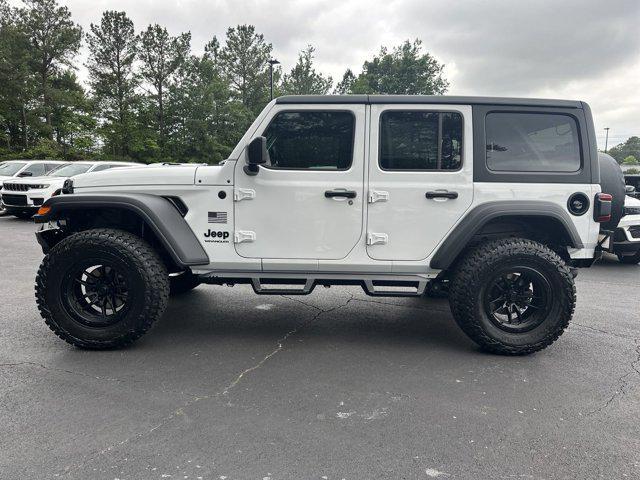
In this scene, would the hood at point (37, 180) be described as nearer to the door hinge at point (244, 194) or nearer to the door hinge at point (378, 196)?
the door hinge at point (244, 194)

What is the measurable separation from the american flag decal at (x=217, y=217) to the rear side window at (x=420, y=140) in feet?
4.49

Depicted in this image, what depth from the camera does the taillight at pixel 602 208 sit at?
359cm

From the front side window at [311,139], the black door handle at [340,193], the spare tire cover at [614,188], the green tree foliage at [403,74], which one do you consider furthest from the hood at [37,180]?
the green tree foliage at [403,74]

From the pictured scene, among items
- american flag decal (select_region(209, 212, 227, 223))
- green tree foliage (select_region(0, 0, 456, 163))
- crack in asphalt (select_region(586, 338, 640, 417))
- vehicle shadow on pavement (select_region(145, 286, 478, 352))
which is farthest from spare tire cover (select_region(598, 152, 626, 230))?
green tree foliage (select_region(0, 0, 456, 163))

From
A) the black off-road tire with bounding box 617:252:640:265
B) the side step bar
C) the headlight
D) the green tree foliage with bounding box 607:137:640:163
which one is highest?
the green tree foliage with bounding box 607:137:640:163

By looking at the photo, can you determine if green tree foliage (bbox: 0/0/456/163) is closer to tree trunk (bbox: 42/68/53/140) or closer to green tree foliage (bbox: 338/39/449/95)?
tree trunk (bbox: 42/68/53/140)

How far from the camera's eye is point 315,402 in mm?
2867

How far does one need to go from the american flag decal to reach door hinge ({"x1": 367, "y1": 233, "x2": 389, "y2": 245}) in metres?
1.20

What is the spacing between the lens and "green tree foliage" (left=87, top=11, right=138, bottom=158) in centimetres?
3166

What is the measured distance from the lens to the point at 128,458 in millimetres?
2258

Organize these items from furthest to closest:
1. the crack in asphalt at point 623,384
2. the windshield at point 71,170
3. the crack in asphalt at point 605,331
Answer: the windshield at point 71,170
the crack in asphalt at point 605,331
the crack in asphalt at point 623,384

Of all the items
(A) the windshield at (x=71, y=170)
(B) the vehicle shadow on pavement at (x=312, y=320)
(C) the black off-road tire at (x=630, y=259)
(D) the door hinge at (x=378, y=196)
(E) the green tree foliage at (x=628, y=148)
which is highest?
(E) the green tree foliage at (x=628, y=148)

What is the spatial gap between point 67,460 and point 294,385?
139 cm

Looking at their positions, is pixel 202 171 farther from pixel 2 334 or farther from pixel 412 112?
pixel 2 334
